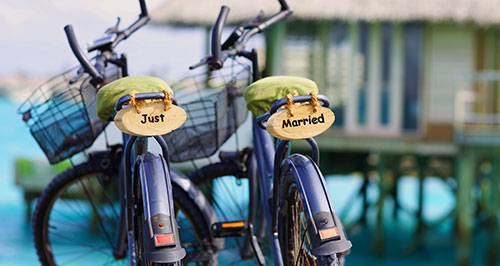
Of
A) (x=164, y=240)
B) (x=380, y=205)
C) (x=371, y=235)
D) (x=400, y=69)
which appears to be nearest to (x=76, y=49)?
(x=164, y=240)

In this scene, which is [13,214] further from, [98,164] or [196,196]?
[196,196]

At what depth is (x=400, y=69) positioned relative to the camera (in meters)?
9.80

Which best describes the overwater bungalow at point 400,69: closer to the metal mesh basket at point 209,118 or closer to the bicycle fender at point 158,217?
the metal mesh basket at point 209,118

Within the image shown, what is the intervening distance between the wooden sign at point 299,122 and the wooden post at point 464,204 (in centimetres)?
782

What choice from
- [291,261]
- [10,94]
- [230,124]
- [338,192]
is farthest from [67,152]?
[10,94]

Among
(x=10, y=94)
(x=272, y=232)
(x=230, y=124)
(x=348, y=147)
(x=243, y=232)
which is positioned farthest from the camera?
(x=10, y=94)

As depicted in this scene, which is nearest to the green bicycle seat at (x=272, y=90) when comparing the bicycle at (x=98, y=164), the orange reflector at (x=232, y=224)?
the bicycle at (x=98, y=164)

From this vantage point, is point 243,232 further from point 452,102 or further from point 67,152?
point 452,102

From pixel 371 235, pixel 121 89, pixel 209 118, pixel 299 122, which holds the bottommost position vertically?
pixel 371 235

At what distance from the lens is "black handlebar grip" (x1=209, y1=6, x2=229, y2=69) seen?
2285 mm

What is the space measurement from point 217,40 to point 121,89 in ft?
1.32

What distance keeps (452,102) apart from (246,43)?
779 centimetres

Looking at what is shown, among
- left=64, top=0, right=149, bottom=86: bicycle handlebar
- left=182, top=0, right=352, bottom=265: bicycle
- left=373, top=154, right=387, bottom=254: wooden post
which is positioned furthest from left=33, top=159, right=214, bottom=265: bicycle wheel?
left=373, top=154, right=387, bottom=254: wooden post

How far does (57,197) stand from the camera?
2621mm
